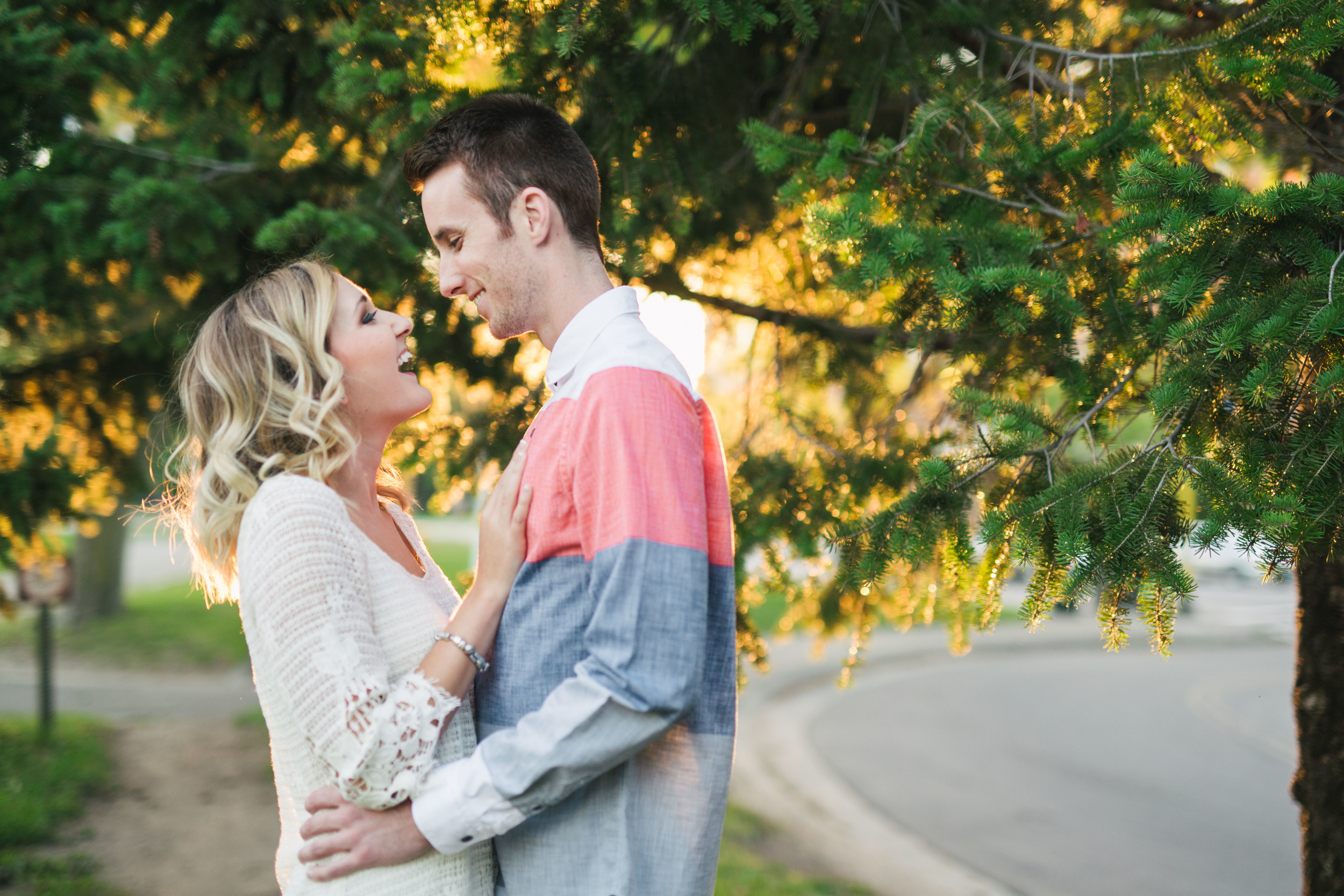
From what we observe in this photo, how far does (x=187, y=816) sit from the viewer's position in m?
6.48

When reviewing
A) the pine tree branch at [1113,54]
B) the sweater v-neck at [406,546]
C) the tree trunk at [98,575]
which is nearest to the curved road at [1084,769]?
the pine tree branch at [1113,54]

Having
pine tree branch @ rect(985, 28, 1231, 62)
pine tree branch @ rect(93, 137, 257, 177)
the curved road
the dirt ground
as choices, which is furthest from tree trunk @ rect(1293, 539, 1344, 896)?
the dirt ground

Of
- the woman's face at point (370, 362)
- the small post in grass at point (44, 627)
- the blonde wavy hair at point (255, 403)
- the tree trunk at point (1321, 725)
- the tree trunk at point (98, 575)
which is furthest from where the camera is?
the tree trunk at point (98, 575)

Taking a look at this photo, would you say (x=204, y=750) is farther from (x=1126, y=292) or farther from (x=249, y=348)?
(x=1126, y=292)

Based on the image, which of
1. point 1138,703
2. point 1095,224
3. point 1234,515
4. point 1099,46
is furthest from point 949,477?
point 1138,703

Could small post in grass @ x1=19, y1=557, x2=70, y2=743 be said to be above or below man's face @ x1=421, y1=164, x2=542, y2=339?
below

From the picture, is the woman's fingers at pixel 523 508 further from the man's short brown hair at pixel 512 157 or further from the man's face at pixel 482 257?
the man's short brown hair at pixel 512 157

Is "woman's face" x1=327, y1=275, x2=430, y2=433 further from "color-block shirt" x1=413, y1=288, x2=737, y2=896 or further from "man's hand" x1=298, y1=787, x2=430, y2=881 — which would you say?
"man's hand" x1=298, y1=787, x2=430, y2=881

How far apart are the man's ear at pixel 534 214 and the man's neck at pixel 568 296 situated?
9 centimetres

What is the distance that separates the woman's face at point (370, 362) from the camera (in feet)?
6.34

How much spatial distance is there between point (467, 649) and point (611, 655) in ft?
1.19

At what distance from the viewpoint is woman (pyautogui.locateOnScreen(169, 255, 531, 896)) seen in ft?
5.00

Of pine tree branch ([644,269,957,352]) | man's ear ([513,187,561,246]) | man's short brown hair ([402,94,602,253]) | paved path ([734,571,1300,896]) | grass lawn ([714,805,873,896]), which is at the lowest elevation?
grass lawn ([714,805,873,896])

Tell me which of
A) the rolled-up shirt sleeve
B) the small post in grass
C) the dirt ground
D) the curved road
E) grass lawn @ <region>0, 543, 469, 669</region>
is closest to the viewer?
the rolled-up shirt sleeve
